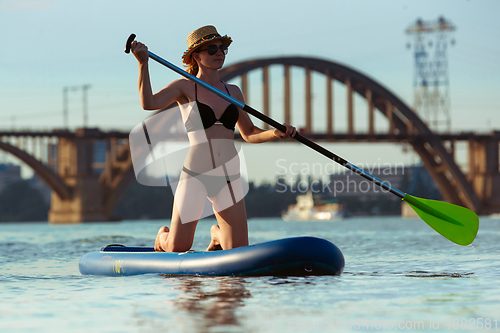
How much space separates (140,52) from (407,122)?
5600cm

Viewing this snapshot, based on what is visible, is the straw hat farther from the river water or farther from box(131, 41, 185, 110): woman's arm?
the river water

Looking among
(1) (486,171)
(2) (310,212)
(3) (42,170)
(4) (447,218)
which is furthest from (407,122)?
(4) (447,218)

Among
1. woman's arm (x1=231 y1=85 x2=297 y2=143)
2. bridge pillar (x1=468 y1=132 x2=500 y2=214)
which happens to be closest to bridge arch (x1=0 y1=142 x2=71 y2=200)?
bridge pillar (x1=468 y1=132 x2=500 y2=214)

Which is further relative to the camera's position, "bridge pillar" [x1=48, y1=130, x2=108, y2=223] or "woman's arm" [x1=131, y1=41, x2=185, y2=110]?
"bridge pillar" [x1=48, y1=130, x2=108, y2=223]

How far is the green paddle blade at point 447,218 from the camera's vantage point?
793 centimetres

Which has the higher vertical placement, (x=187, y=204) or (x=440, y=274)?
(x=187, y=204)

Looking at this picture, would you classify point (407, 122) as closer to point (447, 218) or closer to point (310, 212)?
point (310, 212)

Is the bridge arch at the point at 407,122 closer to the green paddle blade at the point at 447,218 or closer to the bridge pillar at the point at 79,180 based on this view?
the bridge pillar at the point at 79,180

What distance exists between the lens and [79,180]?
53.8 meters

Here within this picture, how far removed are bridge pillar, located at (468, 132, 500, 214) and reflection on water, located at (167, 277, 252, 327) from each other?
55.3 m

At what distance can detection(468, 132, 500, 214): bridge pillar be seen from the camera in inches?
2326

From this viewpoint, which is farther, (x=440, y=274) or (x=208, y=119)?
(x=440, y=274)

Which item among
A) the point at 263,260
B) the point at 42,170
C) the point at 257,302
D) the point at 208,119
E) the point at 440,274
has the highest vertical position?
the point at 42,170

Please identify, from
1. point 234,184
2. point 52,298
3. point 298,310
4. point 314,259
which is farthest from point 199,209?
point 298,310
